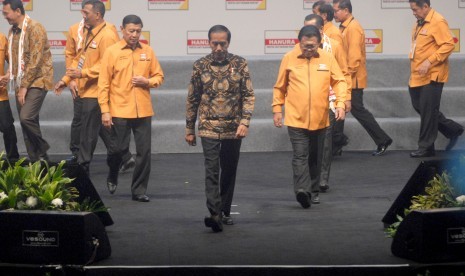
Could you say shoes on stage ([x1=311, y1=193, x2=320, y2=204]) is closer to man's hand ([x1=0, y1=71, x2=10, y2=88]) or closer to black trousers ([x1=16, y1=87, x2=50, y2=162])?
black trousers ([x1=16, y1=87, x2=50, y2=162])

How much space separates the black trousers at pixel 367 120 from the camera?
54.7 feet

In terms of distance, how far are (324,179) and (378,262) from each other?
4.30 metres

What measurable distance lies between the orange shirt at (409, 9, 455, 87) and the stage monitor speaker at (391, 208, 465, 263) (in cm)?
700

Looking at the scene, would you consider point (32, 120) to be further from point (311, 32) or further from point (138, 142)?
point (311, 32)

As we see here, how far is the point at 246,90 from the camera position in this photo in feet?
36.8

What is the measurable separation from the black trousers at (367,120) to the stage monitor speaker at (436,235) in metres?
7.47

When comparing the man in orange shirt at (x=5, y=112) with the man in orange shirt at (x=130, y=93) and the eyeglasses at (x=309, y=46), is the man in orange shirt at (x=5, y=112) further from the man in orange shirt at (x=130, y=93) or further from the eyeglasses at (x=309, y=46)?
the eyeglasses at (x=309, y=46)

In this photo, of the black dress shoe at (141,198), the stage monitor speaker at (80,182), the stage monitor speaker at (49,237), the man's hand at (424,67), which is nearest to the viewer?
the stage monitor speaker at (49,237)

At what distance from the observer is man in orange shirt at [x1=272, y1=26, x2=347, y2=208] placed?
40.0 feet

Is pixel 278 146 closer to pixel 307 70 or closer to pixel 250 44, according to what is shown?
pixel 250 44

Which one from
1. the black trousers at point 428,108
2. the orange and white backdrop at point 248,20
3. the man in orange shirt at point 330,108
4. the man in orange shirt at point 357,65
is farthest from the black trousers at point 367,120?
the man in orange shirt at point 330,108

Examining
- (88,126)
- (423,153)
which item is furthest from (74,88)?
(423,153)

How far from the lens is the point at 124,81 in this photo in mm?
12766

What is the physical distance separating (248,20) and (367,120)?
129 inches
